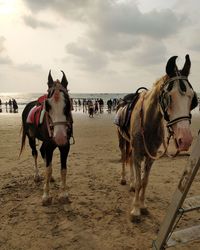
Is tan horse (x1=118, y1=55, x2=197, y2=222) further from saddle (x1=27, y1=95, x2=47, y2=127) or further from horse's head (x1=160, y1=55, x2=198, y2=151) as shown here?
saddle (x1=27, y1=95, x2=47, y2=127)

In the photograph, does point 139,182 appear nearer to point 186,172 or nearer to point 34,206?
point 34,206

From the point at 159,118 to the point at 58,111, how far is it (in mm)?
1874

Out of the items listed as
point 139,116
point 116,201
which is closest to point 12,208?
point 116,201

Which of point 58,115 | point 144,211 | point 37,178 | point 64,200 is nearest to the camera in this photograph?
point 58,115

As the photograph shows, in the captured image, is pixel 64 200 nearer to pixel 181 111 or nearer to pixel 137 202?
pixel 137 202

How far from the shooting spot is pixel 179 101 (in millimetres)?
3666

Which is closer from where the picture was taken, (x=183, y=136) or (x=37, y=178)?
(x=183, y=136)

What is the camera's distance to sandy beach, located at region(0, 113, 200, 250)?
456 cm

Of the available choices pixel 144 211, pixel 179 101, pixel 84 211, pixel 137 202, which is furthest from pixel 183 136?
pixel 84 211

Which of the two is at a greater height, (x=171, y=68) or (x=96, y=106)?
(x=171, y=68)

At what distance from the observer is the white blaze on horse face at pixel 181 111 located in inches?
138

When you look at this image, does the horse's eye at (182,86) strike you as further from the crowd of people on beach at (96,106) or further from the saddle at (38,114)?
the crowd of people on beach at (96,106)

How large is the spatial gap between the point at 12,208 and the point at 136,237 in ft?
8.79

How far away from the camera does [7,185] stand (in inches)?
285
